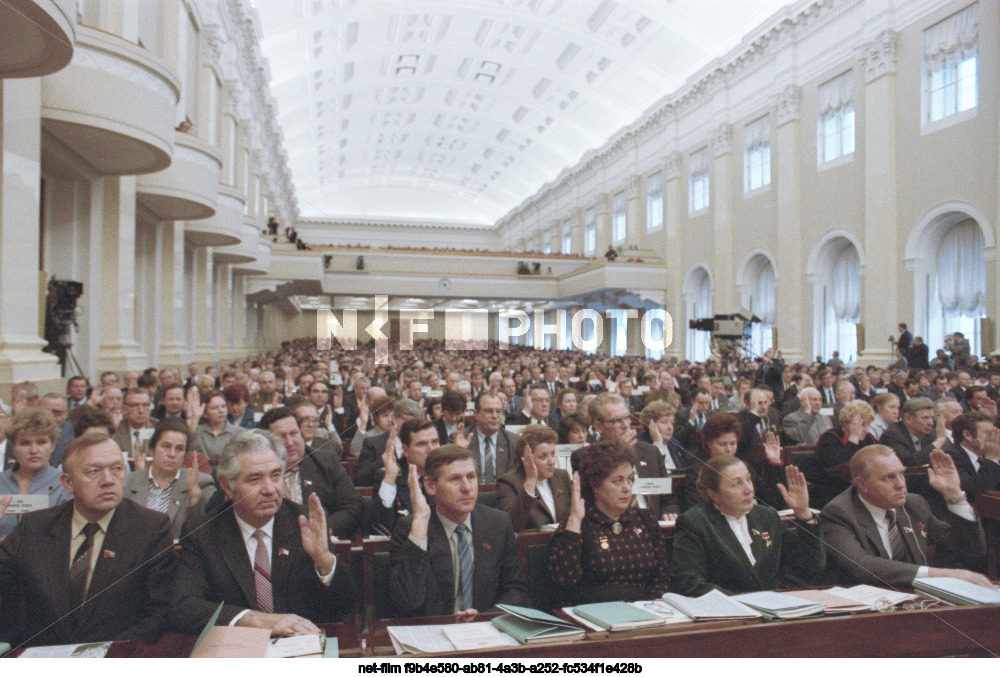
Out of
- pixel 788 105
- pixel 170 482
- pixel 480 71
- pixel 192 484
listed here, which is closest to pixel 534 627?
pixel 192 484

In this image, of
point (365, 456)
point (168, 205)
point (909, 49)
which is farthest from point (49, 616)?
point (909, 49)

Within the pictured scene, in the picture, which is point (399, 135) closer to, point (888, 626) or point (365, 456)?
point (365, 456)

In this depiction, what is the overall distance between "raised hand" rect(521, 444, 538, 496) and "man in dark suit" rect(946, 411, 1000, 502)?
2.64 meters

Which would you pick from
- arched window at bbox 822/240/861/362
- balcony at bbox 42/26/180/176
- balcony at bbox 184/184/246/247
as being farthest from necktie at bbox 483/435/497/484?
→ arched window at bbox 822/240/861/362

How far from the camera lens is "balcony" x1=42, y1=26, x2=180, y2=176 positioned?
680 centimetres

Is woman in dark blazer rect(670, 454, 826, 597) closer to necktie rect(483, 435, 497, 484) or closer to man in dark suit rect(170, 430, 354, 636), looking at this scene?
man in dark suit rect(170, 430, 354, 636)

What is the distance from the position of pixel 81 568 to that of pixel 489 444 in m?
3.15

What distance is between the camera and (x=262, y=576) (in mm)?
2619

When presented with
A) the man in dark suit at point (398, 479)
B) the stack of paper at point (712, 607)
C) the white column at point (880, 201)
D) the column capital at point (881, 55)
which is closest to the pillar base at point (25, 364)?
the man in dark suit at point (398, 479)

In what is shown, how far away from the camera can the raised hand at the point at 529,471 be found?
381 centimetres

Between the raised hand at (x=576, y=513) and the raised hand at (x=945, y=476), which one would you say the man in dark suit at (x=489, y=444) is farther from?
the raised hand at (x=945, y=476)

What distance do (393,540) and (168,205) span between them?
9.36m

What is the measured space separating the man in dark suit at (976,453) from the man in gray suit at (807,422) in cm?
210

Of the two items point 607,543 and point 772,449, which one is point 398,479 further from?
point 772,449
